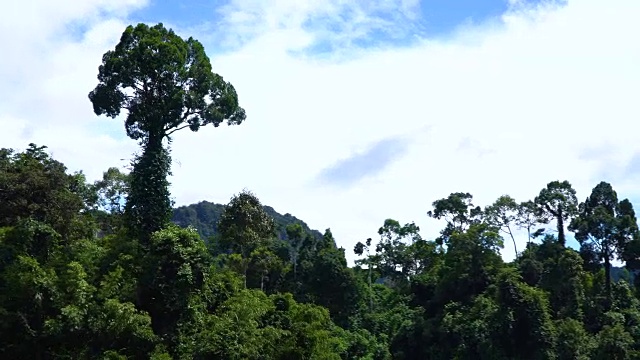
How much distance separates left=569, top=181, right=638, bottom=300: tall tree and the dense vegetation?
0.09 m

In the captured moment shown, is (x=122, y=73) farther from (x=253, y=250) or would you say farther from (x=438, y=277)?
(x=438, y=277)

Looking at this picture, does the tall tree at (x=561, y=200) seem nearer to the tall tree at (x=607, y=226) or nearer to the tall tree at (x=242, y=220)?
the tall tree at (x=607, y=226)

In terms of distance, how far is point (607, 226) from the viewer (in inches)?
1294

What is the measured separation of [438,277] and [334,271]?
632 centimetres

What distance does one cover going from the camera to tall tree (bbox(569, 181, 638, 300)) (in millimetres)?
32656

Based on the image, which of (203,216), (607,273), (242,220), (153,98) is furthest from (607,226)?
(203,216)

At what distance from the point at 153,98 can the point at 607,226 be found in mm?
23144

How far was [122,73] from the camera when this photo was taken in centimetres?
2352

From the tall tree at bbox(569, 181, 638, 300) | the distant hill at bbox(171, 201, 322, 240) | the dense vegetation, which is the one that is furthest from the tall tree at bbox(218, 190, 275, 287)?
the distant hill at bbox(171, 201, 322, 240)

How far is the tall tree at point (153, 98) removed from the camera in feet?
76.0

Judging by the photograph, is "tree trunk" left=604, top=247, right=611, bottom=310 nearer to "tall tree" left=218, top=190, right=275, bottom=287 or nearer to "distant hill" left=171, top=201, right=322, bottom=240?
"tall tree" left=218, top=190, right=275, bottom=287

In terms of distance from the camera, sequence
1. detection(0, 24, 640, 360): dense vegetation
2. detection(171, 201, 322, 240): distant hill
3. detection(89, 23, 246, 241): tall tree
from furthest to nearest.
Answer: detection(171, 201, 322, 240): distant hill, detection(89, 23, 246, 241): tall tree, detection(0, 24, 640, 360): dense vegetation

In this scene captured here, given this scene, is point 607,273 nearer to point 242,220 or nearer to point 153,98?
point 242,220

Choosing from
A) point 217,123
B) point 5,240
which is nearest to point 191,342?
point 5,240
